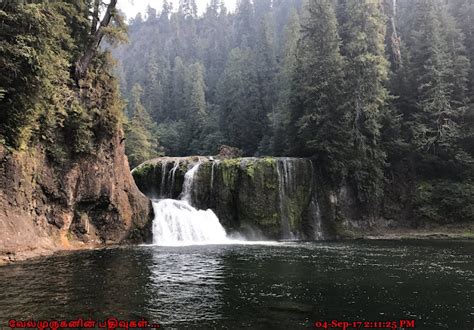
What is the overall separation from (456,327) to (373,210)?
2567 cm

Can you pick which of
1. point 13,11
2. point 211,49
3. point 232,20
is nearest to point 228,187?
point 13,11

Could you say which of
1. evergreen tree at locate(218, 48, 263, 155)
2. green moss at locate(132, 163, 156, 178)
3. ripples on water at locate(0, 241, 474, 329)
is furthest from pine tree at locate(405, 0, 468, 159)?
evergreen tree at locate(218, 48, 263, 155)

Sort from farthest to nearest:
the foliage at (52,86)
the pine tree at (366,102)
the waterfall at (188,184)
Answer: the pine tree at (366,102), the waterfall at (188,184), the foliage at (52,86)

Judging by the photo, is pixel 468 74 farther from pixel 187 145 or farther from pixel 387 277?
pixel 187 145

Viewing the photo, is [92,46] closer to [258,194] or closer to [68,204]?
[68,204]

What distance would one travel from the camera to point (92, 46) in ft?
75.3

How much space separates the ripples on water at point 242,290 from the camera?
26.1 feet

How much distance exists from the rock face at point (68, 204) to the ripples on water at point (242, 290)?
2213 millimetres

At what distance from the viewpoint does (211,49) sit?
339ft

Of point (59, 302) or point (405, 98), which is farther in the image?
point (405, 98)

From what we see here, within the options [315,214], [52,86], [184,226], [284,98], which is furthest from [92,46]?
[284,98]

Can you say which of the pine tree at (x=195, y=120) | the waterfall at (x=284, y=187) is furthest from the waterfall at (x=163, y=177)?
the pine tree at (x=195, y=120)

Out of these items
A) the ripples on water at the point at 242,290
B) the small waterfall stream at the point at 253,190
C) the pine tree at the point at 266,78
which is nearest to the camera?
the ripples on water at the point at 242,290

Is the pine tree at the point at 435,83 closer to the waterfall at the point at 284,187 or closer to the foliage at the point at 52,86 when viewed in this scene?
the waterfall at the point at 284,187
